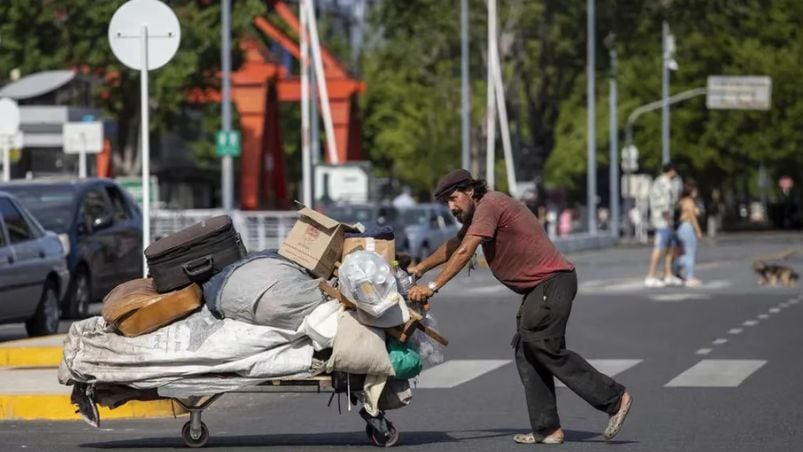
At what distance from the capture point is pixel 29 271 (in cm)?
2077

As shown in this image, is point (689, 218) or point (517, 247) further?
point (689, 218)

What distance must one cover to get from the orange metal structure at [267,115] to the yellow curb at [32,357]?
3912 centimetres

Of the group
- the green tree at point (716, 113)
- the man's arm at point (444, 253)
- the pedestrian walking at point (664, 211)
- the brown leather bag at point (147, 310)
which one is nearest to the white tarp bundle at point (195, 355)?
the brown leather bag at point (147, 310)

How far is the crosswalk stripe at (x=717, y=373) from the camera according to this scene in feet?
54.0

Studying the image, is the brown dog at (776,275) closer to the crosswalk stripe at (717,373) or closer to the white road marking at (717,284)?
the white road marking at (717,284)

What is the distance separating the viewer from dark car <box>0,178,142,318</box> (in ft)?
78.5

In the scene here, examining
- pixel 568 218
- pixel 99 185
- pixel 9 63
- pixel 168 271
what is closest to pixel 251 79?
pixel 9 63

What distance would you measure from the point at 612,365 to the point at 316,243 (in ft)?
23.6

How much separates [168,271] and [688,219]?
20.8 m

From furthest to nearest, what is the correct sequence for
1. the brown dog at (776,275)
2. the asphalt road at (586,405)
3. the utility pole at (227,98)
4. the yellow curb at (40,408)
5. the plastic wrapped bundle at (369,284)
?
the utility pole at (227,98), the brown dog at (776,275), the yellow curb at (40,408), the asphalt road at (586,405), the plastic wrapped bundle at (369,284)

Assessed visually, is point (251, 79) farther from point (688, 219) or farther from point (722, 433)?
point (722, 433)

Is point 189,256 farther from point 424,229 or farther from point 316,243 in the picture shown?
point 424,229

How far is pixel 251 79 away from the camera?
59.5 m

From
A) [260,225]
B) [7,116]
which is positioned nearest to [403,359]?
[7,116]
